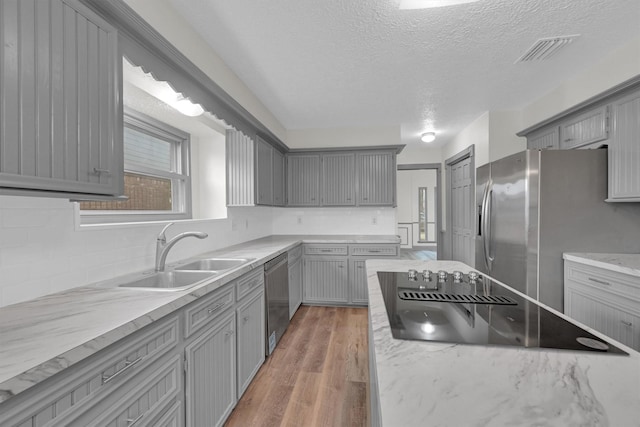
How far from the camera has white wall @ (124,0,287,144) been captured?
1.54 metres

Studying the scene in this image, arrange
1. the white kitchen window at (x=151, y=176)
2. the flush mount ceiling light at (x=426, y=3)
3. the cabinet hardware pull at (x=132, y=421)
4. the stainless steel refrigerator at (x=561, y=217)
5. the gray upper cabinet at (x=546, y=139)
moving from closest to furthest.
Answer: the cabinet hardware pull at (x=132, y=421)
the flush mount ceiling light at (x=426, y=3)
the white kitchen window at (x=151, y=176)
the stainless steel refrigerator at (x=561, y=217)
the gray upper cabinet at (x=546, y=139)

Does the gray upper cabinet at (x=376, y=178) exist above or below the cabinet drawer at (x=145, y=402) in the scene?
above

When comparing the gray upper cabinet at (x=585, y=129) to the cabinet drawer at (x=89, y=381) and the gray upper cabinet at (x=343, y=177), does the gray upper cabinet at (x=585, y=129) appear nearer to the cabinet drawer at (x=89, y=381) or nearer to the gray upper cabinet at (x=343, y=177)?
the gray upper cabinet at (x=343, y=177)

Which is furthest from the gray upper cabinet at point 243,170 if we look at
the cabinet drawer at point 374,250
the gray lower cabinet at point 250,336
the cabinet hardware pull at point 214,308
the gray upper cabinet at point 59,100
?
the gray upper cabinet at point 59,100

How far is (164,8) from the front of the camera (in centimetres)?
164

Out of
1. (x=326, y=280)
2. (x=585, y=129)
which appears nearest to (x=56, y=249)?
(x=326, y=280)

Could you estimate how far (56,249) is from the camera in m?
1.31

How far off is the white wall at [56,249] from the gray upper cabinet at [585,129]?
3.61 meters

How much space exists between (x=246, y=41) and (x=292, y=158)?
212cm

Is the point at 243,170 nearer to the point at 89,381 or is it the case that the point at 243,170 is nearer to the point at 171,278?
the point at 171,278

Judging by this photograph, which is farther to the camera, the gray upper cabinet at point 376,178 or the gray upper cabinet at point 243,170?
the gray upper cabinet at point 376,178

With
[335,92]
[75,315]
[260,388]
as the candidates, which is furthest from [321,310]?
[75,315]

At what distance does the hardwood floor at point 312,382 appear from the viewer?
1757 millimetres

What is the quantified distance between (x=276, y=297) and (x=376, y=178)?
7.25 feet
